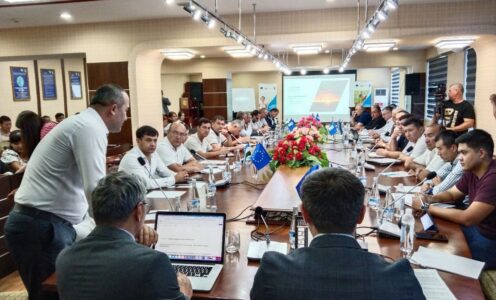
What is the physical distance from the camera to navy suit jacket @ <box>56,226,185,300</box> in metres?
1.19

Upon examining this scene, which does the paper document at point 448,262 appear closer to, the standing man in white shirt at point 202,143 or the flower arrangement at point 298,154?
the flower arrangement at point 298,154

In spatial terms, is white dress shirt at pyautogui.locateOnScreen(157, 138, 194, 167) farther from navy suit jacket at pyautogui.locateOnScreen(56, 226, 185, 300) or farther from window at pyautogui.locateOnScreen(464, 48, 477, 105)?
window at pyautogui.locateOnScreen(464, 48, 477, 105)

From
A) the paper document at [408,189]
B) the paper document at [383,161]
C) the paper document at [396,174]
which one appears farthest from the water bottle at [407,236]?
the paper document at [383,161]

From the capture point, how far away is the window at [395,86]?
12916 mm

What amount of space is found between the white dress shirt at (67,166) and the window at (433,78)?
8937 millimetres

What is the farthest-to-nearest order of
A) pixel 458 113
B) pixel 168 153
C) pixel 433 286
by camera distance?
pixel 458 113 < pixel 168 153 < pixel 433 286

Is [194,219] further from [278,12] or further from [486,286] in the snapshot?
[278,12]

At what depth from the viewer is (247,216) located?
2469 millimetres

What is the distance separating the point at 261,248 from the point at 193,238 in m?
0.33

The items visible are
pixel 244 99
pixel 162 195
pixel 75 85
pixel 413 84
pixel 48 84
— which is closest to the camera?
pixel 162 195

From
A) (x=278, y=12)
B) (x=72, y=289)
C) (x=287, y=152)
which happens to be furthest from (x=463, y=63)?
(x=72, y=289)

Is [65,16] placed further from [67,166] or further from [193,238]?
[193,238]

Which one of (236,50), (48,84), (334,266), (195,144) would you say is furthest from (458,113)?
(48,84)

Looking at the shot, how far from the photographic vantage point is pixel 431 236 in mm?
2039
